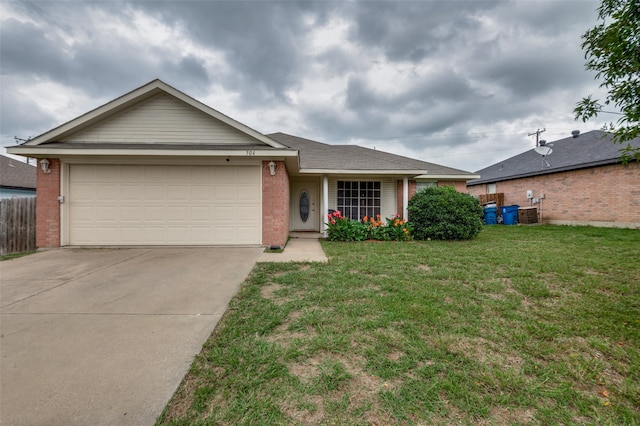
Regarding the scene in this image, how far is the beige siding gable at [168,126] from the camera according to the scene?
7.52 metres

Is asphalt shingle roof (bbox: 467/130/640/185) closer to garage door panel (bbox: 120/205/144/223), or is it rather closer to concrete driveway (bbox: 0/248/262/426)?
concrete driveway (bbox: 0/248/262/426)

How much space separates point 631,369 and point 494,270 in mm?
2997

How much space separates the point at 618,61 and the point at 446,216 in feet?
20.6

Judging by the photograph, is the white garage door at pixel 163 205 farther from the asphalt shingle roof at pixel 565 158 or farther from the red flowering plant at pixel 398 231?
the asphalt shingle roof at pixel 565 158

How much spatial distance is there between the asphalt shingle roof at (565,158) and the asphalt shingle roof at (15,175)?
28.9 metres

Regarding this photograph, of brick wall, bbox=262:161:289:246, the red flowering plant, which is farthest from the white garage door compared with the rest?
the red flowering plant

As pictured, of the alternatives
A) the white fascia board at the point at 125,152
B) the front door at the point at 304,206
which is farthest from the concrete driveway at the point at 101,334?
the front door at the point at 304,206

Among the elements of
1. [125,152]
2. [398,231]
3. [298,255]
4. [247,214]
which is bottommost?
[298,255]

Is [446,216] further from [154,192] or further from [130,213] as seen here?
[130,213]

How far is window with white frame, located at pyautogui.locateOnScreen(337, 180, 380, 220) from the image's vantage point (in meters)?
11.5

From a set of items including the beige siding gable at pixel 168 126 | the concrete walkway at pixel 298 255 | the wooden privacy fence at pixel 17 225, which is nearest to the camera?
the concrete walkway at pixel 298 255

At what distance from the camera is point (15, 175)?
14.8 metres

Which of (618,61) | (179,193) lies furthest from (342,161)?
(618,61)

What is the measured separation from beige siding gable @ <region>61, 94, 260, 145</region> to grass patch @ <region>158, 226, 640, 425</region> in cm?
503
